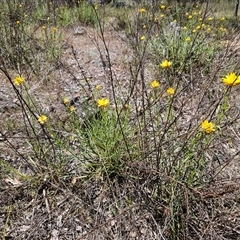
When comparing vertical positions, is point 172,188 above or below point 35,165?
above

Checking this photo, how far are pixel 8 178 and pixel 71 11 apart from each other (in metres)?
5.30

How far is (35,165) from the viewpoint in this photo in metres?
1.82

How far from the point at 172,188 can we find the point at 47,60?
2.88m

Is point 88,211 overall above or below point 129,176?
below

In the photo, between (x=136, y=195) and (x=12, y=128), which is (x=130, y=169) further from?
(x=12, y=128)

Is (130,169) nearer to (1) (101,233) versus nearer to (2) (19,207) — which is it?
(1) (101,233)

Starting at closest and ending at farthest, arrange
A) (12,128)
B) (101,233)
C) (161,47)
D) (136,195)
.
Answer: (101,233) → (136,195) → (12,128) → (161,47)

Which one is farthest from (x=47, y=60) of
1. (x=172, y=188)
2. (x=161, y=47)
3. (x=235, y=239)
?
(x=235, y=239)

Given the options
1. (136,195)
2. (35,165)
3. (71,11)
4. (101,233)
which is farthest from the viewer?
(71,11)

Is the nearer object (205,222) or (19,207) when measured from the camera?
(205,222)

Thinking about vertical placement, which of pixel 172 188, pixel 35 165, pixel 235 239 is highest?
pixel 172 188

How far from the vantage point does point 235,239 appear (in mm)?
1473

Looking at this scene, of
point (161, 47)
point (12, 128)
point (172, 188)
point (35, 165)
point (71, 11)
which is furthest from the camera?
point (71, 11)

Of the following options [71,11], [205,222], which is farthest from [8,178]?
[71,11]
